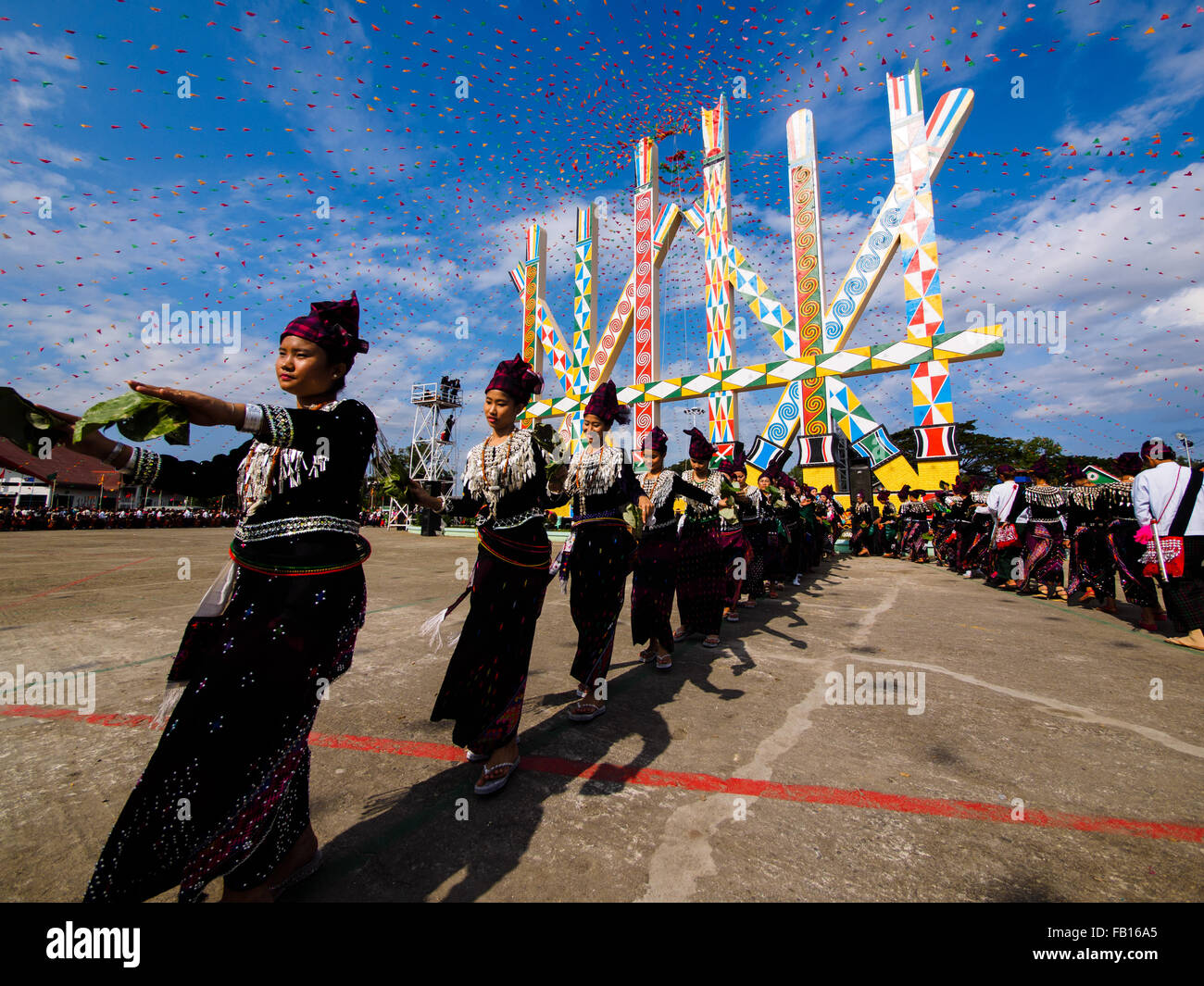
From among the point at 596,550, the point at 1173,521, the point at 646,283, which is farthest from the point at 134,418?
the point at 646,283

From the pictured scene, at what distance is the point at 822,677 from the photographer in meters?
3.86

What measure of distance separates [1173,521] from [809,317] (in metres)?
11.2

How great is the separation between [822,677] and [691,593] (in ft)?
4.52

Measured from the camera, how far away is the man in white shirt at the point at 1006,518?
8023mm

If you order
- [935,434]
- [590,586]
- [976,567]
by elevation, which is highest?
[935,434]

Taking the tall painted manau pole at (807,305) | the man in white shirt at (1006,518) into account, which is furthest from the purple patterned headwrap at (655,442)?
the tall painted manau pole at (807,305)

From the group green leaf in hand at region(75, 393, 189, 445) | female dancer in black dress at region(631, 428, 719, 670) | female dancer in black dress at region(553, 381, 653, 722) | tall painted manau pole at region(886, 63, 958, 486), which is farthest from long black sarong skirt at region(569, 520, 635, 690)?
tall painted manau pole at region(886, 63, 958, 486)

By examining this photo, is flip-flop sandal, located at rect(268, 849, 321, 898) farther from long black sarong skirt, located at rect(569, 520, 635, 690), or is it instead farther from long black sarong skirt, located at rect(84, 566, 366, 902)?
long black sarong skirt, located at rect(569, 520, 635, 690)

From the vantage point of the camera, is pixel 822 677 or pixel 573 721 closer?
pixel 573 721

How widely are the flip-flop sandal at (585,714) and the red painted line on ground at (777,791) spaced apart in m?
0.45

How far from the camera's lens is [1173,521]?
5152 mm
